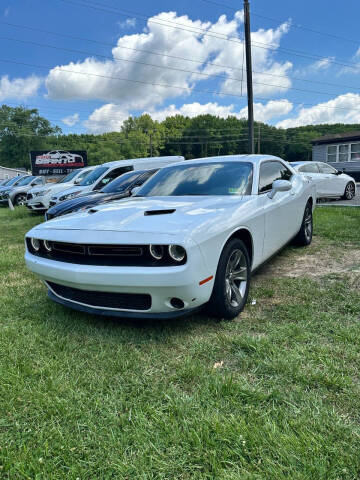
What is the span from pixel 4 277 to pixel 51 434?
3.24 m

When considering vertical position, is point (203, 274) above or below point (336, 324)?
above

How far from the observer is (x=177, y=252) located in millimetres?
2309

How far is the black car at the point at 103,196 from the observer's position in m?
6.82

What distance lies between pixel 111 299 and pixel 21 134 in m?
84.4

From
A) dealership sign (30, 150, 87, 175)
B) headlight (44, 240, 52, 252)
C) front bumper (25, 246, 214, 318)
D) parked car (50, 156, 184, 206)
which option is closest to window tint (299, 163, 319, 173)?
parked car (50, 156, 184, 206)

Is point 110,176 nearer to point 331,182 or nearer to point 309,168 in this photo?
point 309,168

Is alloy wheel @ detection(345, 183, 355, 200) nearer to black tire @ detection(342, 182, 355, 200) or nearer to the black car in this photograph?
black tire @ detection(342, 182, 355, 200)

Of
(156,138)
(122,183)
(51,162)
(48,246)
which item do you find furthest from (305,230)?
(156,138)

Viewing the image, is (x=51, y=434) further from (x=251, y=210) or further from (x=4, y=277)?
(x=4, y=277)

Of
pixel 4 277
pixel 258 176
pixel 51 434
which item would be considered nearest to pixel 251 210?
pixel 258 176

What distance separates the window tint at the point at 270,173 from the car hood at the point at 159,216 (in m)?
0.56

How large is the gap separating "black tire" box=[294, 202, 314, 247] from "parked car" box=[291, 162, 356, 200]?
15.7 feet

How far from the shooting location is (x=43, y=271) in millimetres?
2787

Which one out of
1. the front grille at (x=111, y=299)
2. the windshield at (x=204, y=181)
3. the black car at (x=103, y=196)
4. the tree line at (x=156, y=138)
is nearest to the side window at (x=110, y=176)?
the black car at (x=103, y=196)
